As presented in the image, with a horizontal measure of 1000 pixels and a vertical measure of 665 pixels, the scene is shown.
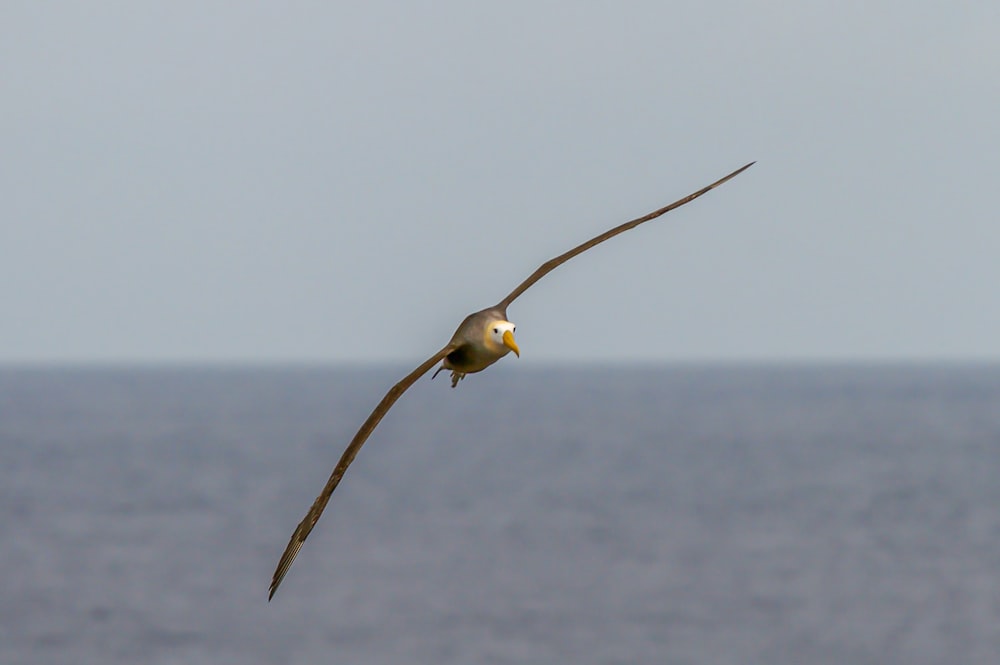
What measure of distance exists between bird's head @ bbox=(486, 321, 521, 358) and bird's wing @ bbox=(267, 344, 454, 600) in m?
0.43

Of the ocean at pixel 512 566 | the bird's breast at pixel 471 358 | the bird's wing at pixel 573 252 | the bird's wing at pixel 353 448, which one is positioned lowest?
the ocean at pixel 512 566

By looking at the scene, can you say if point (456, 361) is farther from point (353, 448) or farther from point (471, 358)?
point (353, 448)

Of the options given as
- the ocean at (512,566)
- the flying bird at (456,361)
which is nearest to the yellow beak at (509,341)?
the flying bird at (456,361)

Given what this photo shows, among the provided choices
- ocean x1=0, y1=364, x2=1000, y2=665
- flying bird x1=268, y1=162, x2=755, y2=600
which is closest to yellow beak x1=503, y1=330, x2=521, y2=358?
flying bird x1=268, y1=162, x2=755, y2=600

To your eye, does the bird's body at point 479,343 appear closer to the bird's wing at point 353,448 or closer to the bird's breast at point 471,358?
the bird's breast at point 471,358

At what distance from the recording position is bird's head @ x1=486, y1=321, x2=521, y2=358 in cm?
1583

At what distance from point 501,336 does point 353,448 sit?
2061 mm

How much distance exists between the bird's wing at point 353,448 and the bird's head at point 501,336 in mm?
431

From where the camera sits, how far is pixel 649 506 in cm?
13175

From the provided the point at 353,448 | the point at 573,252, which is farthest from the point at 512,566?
the point at 353,448

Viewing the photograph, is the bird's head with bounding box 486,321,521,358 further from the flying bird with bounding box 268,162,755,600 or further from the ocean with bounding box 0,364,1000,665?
the ocean with bounding box 0,364,1000,665

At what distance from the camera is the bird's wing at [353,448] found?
583 inches

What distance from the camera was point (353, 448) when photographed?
1505 centimetres

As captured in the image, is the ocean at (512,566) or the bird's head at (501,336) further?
the ocean at (512,566)
